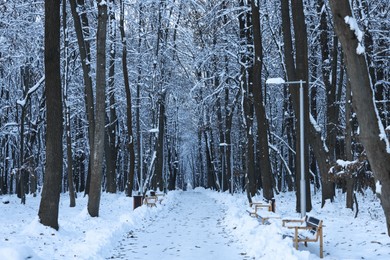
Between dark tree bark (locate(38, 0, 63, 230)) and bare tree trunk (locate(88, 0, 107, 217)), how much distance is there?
4410mm

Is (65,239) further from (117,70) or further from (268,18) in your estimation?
(117,70)

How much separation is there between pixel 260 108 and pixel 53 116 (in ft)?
39.9

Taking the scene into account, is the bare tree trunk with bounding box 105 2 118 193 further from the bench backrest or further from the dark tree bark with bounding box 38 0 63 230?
the bench backrest

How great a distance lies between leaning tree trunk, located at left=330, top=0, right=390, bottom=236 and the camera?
326 inches

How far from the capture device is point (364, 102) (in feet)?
27.6

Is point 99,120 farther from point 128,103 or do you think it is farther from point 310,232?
point 128,103

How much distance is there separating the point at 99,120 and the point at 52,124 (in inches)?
179

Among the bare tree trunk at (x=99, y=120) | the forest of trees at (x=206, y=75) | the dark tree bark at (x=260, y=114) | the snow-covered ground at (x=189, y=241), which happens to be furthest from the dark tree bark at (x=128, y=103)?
the snow-covered ground at (x=189, y=241)

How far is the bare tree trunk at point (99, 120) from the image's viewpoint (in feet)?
58.6

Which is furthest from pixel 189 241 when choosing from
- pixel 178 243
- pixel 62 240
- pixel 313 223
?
pixel 313 223

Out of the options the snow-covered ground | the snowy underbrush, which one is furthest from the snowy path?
the snowy underbrush

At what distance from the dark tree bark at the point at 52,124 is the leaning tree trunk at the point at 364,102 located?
800cm

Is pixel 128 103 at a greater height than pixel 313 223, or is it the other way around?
pixel 128 103

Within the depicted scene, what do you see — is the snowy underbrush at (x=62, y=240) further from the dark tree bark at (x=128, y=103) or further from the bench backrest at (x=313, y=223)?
the dark tree bark at (x=128, y=103)
